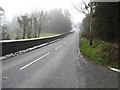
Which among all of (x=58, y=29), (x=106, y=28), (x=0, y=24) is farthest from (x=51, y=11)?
(x=106, y=28)

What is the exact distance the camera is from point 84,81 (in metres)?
8.30

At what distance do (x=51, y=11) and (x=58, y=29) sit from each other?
1993 centimetres

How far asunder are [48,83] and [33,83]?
606mm

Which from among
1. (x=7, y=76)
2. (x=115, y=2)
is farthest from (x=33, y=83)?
A: (x=115, y=2)

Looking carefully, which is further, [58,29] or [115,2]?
[58,29]

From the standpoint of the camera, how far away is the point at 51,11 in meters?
126

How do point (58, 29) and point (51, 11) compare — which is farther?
point (51, 11)

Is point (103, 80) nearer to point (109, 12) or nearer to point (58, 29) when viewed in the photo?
point (109, 12)

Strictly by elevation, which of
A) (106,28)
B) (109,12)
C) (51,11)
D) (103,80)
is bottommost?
(103,80)

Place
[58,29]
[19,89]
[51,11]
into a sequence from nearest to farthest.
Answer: [19,89]
[58,29]
[51,11]

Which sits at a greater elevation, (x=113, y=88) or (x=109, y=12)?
(x=109, y=12)

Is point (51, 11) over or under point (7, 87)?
over

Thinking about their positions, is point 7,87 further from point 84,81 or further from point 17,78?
point 84,81

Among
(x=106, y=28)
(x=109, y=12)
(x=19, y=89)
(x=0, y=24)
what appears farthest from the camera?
(x=0, y=24)
